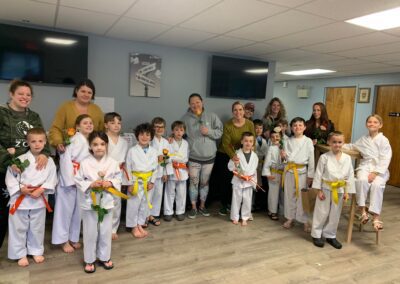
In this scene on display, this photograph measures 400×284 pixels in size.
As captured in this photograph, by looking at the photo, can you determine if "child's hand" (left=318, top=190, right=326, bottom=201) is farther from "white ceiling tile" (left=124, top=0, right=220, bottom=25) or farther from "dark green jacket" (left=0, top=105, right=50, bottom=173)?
"dark green jacket" (left=0, top=105, right=50, bottom=173)

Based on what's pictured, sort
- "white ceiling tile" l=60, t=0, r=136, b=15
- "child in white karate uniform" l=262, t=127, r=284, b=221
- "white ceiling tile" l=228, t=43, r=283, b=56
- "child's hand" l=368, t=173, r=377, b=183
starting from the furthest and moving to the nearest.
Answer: "white ceiling tile" l=228, t=43, r=283, b=56, "child in white karate uniform" l=262, t=127, r=284, b=221, "child's hand" l=368, t=173, r=377, b=183, "white ceiling tile" l=60, t=0, r=136, b=15

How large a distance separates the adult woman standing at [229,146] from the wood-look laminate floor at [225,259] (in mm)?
469

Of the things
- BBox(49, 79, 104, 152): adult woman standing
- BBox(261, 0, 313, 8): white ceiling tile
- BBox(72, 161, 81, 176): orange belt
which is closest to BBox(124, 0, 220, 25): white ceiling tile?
BBox(261, 0, 313, 8): white ceiling tile

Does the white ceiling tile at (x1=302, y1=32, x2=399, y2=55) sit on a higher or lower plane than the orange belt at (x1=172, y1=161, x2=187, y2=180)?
higher

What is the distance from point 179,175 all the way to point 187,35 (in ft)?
5.24

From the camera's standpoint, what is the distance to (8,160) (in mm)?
2178

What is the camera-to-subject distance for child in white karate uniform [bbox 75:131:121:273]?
7.14ft

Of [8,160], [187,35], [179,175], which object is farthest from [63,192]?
[187,35]

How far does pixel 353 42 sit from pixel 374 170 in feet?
4.84

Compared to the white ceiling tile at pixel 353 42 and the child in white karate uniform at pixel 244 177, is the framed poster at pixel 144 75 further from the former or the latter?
the white ceiling tile at pixel 353 42

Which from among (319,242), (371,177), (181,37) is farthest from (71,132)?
(371,177)

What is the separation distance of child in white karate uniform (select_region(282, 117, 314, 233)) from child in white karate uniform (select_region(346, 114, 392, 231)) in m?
0.54

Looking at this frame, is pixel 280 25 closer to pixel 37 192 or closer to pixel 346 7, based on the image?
pixel 346 7

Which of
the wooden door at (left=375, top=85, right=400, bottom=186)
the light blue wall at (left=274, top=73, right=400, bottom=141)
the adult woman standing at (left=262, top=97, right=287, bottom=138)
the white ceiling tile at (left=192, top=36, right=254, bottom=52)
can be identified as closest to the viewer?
the white ceiling tile at (left=192, top=36, right=254, bottom=52)
